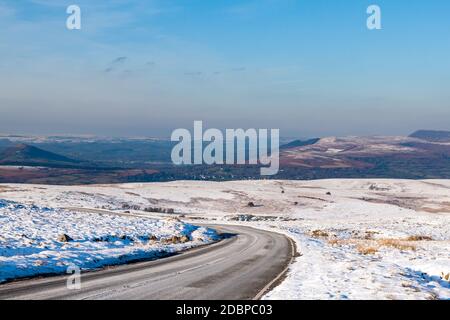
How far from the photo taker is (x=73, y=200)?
89250mm

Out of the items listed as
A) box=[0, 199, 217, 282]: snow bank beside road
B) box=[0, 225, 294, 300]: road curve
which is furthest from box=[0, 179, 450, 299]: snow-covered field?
box=[0, 225, 294, 300]: road curve

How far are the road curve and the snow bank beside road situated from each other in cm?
202

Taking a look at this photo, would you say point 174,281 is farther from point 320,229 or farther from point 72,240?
point 320,229

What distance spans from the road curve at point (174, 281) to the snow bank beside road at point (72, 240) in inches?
79.3

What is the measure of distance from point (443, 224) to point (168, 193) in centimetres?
6620

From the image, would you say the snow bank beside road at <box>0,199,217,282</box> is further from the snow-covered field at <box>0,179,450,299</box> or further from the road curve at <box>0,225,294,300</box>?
the road curve at <box>0,225,294,300</box>

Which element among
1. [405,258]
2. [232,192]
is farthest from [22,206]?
[232,192]

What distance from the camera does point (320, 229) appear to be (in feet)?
199

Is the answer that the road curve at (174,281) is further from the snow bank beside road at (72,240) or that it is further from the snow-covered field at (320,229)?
the snow bank beside road at (72,240)

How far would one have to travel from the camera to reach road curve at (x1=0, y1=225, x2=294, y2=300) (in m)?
15.6

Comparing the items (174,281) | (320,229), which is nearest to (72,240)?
(174,281)

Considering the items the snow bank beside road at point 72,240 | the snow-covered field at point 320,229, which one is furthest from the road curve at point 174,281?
the snow bank beside road at point 72,240

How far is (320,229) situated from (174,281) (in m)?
44.4
